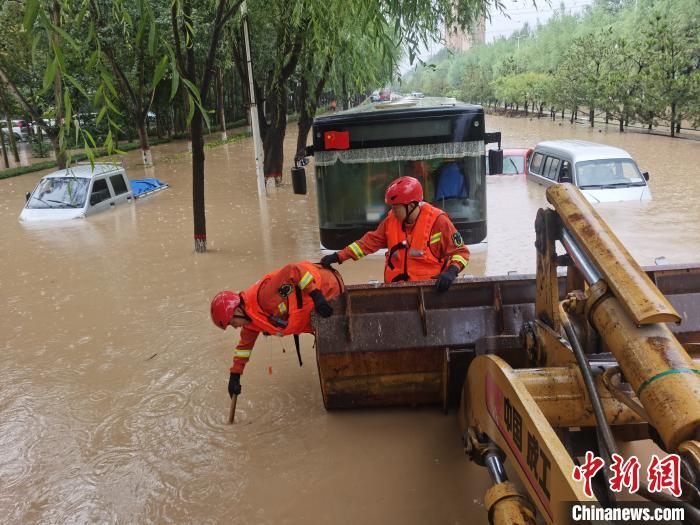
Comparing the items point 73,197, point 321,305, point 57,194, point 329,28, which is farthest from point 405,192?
point 57,194

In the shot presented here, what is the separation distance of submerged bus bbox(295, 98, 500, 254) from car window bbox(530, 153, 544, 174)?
7.95 metres

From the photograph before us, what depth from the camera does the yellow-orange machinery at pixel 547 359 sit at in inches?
93.4

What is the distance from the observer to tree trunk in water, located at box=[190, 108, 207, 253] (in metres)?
10.4

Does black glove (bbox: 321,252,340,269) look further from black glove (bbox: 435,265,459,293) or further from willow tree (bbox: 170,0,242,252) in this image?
willow tree (bbox: 170,0,242,252)

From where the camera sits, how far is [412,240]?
535cm

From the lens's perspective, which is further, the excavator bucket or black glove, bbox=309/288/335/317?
the excavator bucket

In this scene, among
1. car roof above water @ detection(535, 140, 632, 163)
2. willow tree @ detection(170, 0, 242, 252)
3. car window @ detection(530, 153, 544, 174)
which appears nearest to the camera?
willow tree @ detection(170, 0, 242, 252)

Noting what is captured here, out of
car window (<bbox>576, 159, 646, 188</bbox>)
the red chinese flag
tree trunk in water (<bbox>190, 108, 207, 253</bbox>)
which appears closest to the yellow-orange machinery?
the red chinese flag

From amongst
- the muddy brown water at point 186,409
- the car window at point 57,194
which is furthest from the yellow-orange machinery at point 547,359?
the car window at point 57,194

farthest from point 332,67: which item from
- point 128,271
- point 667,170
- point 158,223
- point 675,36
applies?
point 675,36

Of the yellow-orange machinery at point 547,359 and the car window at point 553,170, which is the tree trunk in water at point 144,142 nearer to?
the car window at point 553,170

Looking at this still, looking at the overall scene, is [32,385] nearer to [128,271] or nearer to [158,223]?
[128,271]

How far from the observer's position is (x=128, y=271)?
1080 cm

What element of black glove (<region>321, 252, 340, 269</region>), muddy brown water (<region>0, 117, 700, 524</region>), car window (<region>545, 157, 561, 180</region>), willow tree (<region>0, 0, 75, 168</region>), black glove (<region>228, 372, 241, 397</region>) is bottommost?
muddy brown water (<region>0, 117, 700, 524</region>)
